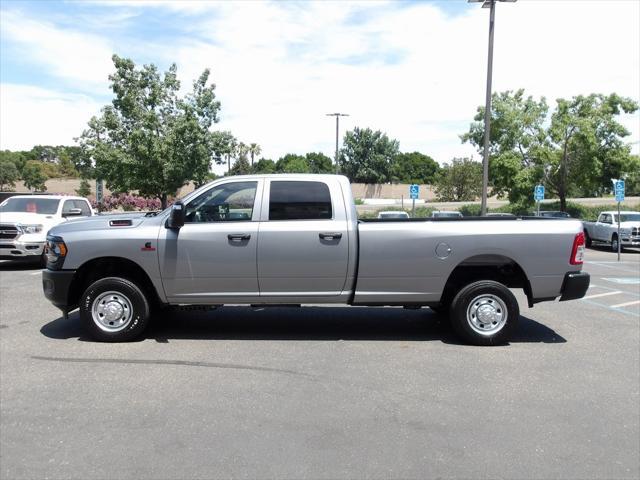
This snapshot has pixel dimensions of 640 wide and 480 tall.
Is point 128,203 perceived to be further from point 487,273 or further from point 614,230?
point 487,273

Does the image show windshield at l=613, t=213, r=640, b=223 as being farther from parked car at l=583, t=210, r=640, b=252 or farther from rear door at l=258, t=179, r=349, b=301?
rear door at l=258, t=179, r=349, b=301

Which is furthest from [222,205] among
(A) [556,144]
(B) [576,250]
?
(A) [556,144]

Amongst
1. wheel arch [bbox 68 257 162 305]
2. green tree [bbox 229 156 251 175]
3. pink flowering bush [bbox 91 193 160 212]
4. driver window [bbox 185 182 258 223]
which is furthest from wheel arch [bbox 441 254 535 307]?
green tree [bbox 229 156 251 175]

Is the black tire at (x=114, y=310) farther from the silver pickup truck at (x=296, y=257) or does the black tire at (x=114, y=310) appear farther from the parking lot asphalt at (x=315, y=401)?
the parking lot asphalt at (x=315, y=401)

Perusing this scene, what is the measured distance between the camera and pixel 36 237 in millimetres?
13242

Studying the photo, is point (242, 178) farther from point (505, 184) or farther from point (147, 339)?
point (505, 184)

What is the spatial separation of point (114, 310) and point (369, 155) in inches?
3408

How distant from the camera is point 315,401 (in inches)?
185

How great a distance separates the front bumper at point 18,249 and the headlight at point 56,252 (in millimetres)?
7557

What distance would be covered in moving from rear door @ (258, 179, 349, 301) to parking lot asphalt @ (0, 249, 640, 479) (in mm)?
724

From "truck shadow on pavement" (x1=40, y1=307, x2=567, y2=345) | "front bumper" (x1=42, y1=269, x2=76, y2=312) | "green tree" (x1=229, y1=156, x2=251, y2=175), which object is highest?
"green tree" (x1=229, y1=156, x2=251, y2=175)

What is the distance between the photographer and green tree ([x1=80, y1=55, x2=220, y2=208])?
28172 mm

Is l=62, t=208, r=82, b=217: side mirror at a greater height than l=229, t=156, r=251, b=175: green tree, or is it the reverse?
l=229, t=156, r=251, b=175: green tree

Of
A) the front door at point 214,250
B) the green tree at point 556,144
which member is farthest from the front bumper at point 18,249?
the green tree at point 556,144
